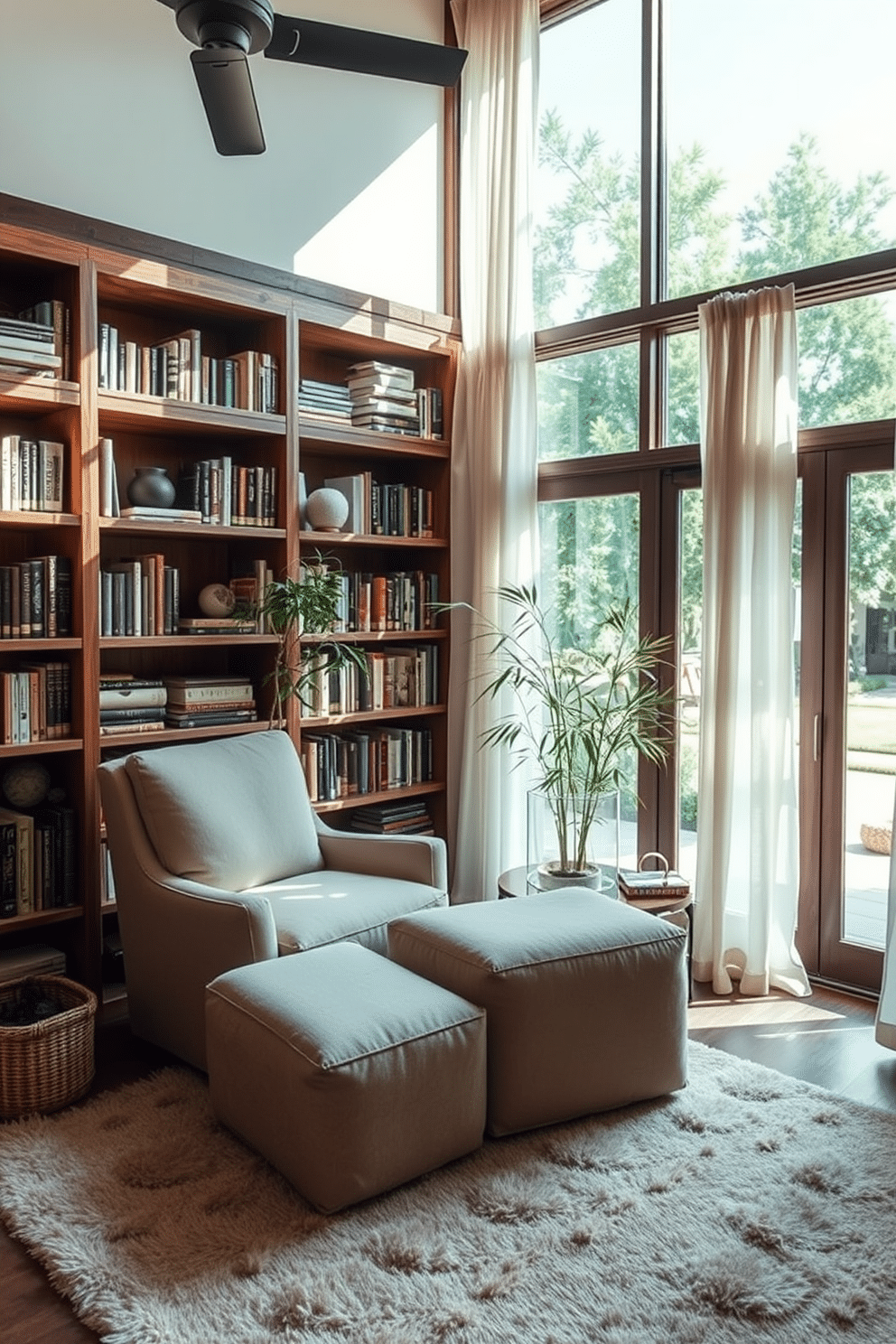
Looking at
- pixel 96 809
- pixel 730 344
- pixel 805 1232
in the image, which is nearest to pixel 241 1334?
pixel 805 1232

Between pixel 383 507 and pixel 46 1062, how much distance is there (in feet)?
8.19

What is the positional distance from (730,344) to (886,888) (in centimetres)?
194

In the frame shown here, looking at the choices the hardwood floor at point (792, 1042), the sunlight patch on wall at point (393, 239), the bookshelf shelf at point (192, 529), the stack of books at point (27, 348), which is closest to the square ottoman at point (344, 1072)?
the hardwood floor at point (792, 1042)

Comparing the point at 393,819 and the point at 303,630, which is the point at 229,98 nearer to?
the point at 303,630

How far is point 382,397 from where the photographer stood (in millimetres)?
4352

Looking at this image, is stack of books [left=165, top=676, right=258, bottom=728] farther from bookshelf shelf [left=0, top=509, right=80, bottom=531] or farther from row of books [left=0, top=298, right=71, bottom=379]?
row of books [left=0, top=298, right=71, bottom=379]

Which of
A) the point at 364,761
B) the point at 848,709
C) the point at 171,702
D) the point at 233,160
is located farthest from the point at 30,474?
the point at 848,709

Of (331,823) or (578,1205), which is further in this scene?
(331,823)

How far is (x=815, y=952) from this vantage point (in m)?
3.83

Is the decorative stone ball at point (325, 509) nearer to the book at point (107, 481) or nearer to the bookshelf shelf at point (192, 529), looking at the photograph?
the bookshelf shelf at point (192, 529)

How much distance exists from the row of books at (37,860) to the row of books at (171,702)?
0.34 m

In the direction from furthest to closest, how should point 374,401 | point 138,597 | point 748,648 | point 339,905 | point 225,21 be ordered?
point 374,401
point 748,648
point 138,597
point 339,905
point 225,21

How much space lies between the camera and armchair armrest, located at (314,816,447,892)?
11.5 feet

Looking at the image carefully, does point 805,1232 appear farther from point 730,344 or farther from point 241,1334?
point 730,344
